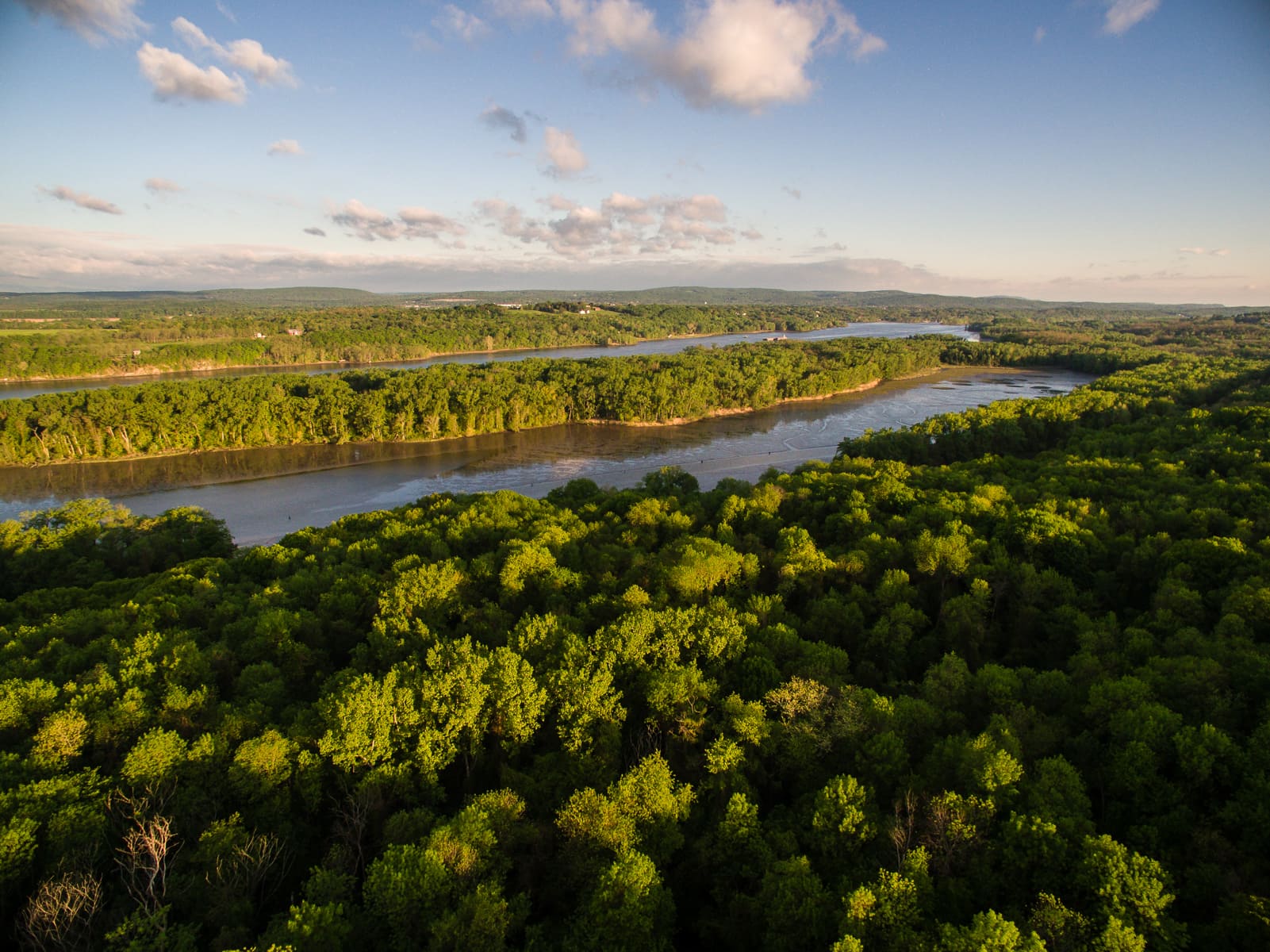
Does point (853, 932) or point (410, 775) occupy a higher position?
point (853, 932)

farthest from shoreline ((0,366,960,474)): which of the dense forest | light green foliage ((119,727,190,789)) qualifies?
light green foliage ((119,727,190,789))

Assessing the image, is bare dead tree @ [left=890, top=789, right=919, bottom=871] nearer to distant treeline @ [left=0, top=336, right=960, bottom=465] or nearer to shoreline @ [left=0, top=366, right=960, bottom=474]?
shoreline @ [left=0, top=366, right=960, bottom=474]


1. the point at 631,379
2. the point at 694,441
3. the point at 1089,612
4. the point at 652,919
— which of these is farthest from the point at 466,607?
the point at 631,379

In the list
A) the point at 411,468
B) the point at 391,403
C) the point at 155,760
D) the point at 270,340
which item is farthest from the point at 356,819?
the point at 270,340

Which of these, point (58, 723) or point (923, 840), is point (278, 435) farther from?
point (923, 840)

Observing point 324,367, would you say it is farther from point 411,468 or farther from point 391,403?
point 411,468

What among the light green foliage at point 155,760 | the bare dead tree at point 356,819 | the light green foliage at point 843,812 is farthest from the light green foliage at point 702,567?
the light green foliage at point 155,760
